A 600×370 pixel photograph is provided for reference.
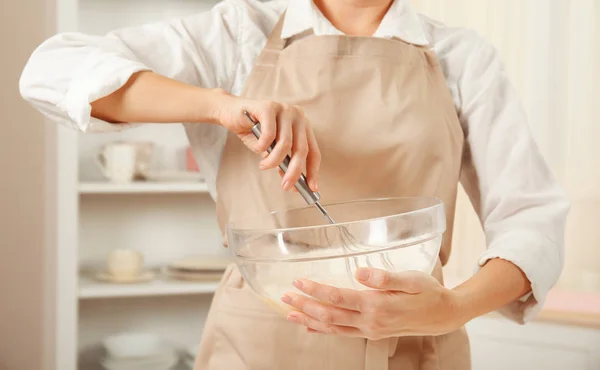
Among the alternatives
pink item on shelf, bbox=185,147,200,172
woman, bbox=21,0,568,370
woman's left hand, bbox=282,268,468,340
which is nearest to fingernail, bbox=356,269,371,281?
woman's left hand, bbox=282,268,468,340

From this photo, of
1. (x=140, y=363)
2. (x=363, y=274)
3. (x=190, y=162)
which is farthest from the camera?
(x=190, y=162)

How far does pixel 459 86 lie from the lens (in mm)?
1215

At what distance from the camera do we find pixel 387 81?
1165 millimetres

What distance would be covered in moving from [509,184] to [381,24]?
0.35 meters

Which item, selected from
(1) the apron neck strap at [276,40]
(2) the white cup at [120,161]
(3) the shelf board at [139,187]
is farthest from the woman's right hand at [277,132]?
(2) the white cup at [120,161]

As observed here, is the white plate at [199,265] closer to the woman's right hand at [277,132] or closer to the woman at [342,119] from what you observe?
the woman at [342,119]

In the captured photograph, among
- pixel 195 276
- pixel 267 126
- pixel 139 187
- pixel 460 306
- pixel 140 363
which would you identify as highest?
pixel 267 126

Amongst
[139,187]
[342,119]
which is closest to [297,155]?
[342,119]

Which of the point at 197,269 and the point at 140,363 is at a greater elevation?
the point at 197,269

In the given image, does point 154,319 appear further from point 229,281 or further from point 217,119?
point 217,119

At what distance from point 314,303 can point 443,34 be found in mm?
665

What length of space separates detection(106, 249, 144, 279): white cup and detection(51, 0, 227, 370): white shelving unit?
0.16ft

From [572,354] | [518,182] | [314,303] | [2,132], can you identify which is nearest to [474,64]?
[518,182]

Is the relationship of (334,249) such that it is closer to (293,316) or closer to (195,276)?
(293,316)
